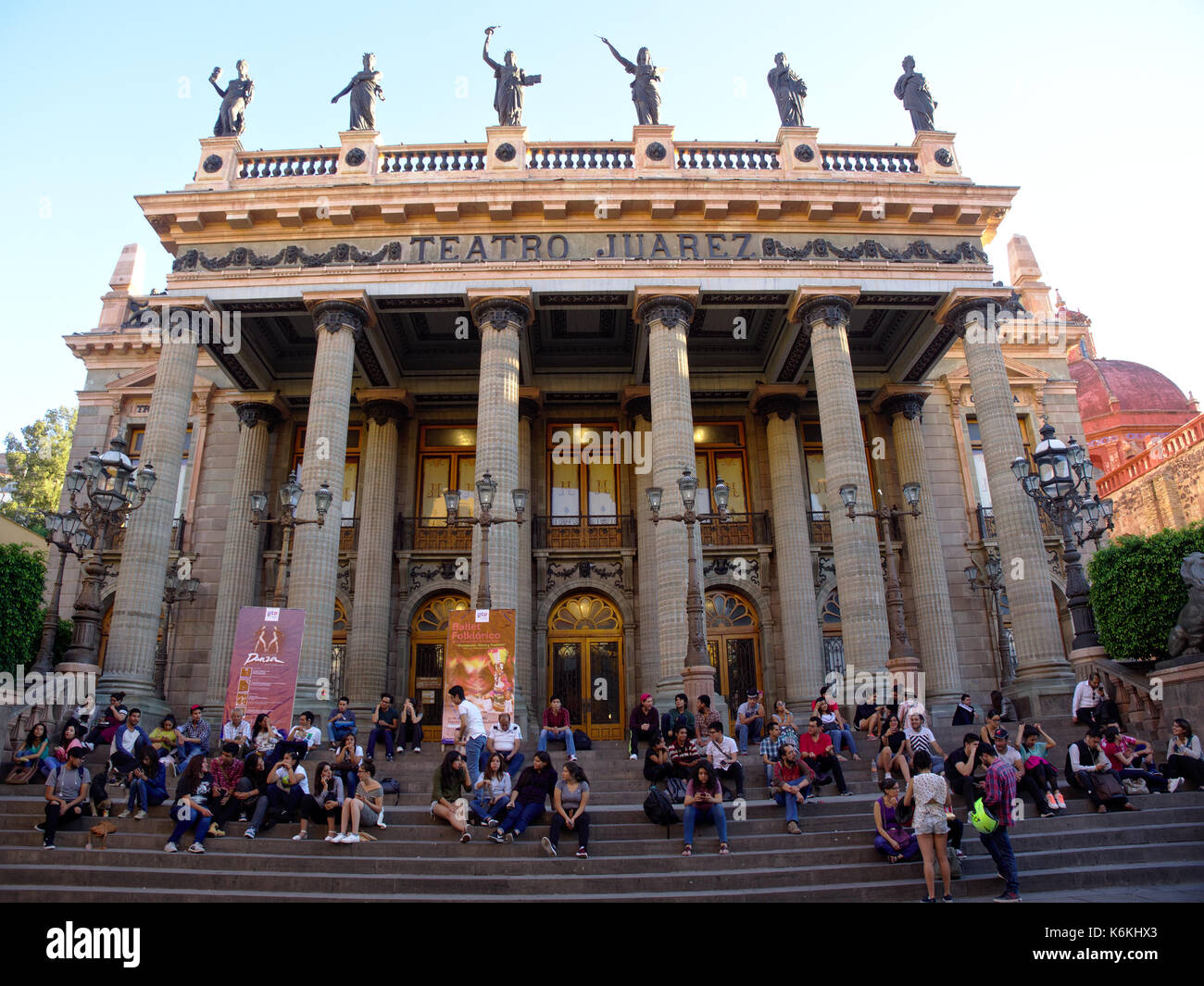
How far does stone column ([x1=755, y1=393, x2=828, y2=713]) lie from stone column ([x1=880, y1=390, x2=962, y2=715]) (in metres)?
2.79

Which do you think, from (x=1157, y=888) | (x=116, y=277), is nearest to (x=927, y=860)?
(x=1157, y=888)

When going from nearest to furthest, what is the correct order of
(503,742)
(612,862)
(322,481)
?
(612,862), (503,742), (322,481)

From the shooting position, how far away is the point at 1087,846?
9766mm

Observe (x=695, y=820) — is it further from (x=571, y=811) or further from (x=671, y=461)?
(x=671, y=461)

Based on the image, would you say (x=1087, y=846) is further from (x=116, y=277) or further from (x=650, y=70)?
(x=116, y=277)

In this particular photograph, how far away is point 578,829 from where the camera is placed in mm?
9680

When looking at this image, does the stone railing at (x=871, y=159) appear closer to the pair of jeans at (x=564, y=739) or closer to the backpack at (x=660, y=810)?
the pair of jeans at (x=564, y=739)

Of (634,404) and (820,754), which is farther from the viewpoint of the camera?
(634,404)

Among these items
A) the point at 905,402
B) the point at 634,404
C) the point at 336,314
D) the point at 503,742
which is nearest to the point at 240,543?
the point at 336,314

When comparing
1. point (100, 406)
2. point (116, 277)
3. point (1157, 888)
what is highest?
point (116, 277)

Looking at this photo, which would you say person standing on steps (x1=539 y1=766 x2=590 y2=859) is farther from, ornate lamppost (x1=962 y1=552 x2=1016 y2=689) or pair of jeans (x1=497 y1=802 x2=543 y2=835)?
ornate lamppost (x1=962 y1=552 x2=1016 y2=689)

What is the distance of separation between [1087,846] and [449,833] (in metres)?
7.83

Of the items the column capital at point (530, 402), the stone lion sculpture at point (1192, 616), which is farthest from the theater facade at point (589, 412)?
the stone lion sculpture at point (1192, 616)

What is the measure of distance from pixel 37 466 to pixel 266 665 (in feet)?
84.5
